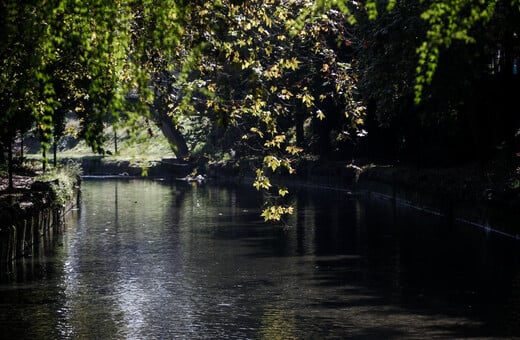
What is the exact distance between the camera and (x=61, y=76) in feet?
78.9

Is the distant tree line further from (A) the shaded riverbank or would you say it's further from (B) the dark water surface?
(B) the dark water surface

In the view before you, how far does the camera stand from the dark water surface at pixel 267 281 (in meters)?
16.0

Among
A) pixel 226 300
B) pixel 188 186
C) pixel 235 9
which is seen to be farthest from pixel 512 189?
pixel 188 186

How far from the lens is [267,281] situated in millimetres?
21078

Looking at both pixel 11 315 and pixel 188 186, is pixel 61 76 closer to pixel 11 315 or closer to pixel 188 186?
pixel 11 315

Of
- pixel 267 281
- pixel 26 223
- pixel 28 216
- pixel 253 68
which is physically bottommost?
pixel 267 281

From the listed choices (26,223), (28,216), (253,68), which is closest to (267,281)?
(26,223)

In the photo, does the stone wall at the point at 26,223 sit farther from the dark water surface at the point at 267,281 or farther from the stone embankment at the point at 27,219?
the dark water surface at the point at 267,281

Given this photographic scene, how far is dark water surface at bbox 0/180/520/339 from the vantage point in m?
16.0

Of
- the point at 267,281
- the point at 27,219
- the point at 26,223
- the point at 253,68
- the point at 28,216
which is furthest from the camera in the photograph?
the point at 28,216

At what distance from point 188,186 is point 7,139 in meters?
28.0

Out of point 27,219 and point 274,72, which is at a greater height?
point 274,72

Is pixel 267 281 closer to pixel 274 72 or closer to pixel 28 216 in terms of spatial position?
pixel 274 72

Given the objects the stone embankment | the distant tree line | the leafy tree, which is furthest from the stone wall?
the leafy tree
